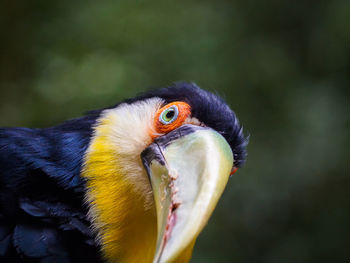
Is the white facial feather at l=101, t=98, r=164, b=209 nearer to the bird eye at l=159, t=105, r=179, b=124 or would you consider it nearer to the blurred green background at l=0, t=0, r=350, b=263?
the bird eye at l=159, t=105, r=179, b=124

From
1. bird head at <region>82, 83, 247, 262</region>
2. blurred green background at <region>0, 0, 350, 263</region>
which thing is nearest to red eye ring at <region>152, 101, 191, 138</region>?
bird head at <region>82, 83, 247, 262</region>

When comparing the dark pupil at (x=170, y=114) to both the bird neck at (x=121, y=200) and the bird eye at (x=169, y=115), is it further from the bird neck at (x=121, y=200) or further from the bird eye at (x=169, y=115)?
the bird neck at (x=121, y=200)

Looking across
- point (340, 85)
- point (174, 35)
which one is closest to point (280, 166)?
point (340, 85)

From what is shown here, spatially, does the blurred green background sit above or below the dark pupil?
below

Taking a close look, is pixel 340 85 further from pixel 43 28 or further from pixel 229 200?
pixel 43 28

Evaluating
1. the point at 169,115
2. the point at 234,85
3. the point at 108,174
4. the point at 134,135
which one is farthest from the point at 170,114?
the point at 234,85

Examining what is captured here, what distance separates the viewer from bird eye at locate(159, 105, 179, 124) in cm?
225

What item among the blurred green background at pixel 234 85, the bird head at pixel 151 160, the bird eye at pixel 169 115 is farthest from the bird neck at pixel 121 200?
the blurred green background at pixel 234 85

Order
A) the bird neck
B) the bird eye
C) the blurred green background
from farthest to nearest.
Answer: the blurred green background, the bird eye, the bird neck

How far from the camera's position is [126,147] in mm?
2236

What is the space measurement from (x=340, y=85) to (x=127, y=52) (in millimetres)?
2176

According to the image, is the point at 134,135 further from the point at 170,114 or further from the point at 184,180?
the point at 184,180

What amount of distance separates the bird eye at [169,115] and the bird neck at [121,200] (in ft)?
0.39

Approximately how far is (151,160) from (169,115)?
0.27 meters
